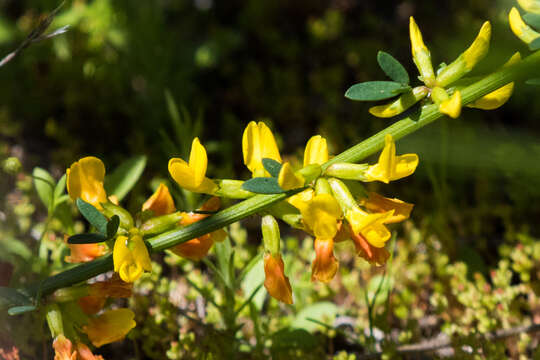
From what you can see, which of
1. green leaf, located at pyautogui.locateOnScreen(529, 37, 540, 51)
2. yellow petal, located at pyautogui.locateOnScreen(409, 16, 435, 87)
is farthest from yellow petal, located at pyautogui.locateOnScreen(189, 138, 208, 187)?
green leaf, located at pyautogui.locateOnScreen(529, 37, 540, 51)

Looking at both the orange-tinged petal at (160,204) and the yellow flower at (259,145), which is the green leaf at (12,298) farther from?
the yellow flower at (259,145)

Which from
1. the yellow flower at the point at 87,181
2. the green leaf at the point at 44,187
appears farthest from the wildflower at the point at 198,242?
the green leaf at the point at 44,187

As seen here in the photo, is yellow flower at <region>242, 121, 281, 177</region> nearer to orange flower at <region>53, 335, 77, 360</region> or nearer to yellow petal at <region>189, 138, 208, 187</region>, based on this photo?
yellow petal at <region>189, 138, 208, 187</region>

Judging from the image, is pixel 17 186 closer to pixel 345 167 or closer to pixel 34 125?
pixel 34 125

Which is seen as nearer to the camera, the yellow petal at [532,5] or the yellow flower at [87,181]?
the yellow petal at [532,5]

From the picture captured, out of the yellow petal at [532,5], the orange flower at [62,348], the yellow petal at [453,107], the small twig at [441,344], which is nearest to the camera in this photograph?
the yellow petal at [453,107]

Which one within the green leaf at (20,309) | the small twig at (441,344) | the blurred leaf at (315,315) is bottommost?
Result: the small twig at (441,344)
